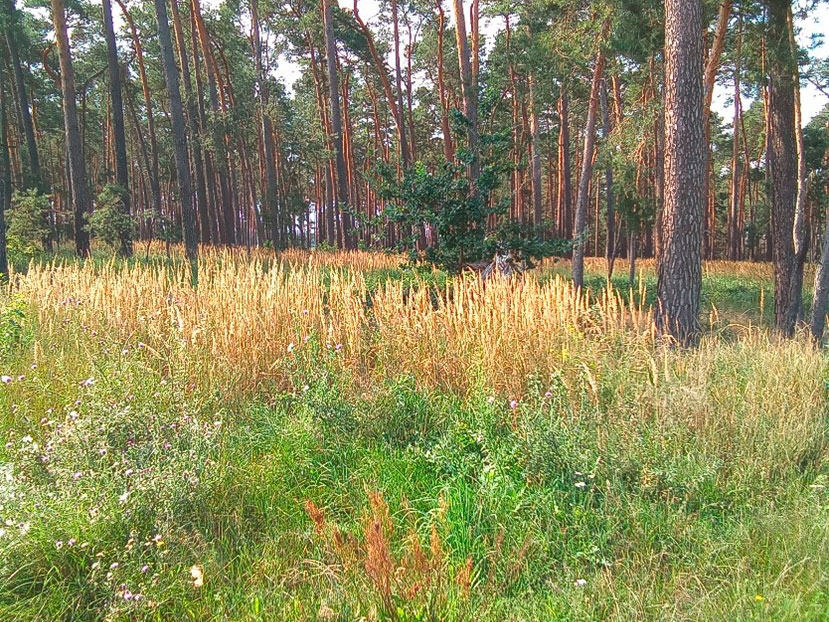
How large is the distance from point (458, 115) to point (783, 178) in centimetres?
574

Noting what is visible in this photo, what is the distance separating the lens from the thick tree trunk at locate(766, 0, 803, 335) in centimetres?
870

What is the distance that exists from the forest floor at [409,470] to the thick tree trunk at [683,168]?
1.34 m

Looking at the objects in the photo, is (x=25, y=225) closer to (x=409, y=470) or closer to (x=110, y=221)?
(x=110, y=221)

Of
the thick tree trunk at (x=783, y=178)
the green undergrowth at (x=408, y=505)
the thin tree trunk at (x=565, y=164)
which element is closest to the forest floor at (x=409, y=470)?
the green undergrowth at (x=408, y=505)

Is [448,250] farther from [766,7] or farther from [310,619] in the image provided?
[766,7]

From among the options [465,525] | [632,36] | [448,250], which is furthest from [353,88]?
[465,525]

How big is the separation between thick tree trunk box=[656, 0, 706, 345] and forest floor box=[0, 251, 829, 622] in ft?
4.39

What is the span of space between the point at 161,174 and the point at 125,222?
27.7 m

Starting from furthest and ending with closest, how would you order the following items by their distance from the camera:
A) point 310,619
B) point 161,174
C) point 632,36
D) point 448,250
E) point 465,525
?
point 161,174 → point 632,36 → point 448,250 → point 465,525 → point 310,619

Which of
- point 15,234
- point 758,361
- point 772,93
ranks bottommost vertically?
point 758,361

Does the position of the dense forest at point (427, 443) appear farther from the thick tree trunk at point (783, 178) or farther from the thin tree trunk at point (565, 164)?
the thin tree trunk at point (565, 164)

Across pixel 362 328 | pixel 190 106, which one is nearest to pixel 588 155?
pixel 362 328

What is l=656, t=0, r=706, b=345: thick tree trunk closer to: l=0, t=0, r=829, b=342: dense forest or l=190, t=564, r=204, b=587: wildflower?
l=0, t=0, r=829, b=342: dense forest

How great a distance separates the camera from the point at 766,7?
351 inches
